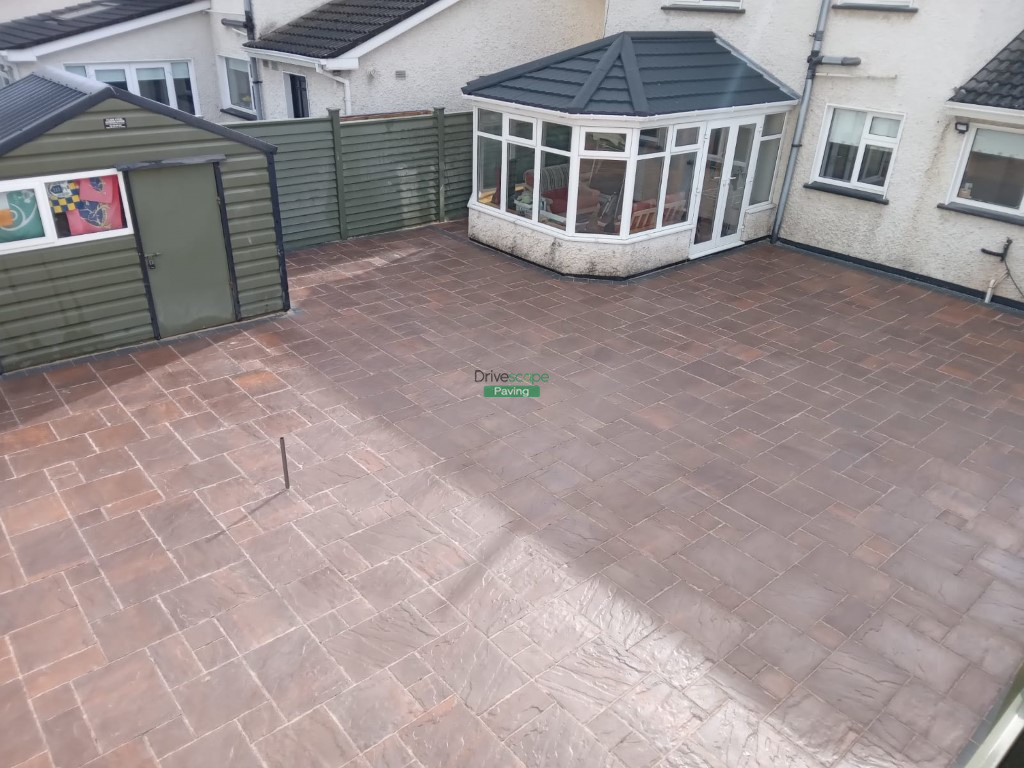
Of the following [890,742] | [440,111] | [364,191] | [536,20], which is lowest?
[890,742]

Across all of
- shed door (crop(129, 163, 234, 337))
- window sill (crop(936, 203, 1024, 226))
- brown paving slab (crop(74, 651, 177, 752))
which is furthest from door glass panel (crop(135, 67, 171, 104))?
window sill (crop(936, 203, 1024, 226))

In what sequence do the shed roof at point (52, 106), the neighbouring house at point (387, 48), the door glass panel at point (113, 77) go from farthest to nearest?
the door glass panel at point (113, 77), the neighbouring house at point (387, 48), the shed roof at point (52, 106)

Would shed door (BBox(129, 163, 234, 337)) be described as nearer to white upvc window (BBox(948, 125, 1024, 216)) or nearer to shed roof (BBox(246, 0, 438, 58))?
shed roof (BBox(246, 0, 438, 58))

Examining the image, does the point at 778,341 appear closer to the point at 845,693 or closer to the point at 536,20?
the point at 845,693

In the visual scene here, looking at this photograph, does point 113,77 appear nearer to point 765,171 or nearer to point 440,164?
point 440,164

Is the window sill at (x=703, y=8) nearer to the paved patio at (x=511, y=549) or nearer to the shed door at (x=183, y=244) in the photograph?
the paved patio at (x=511, y=549)

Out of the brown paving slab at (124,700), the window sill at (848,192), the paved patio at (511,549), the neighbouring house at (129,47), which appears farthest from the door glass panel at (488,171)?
the brown paving slab at (124,700)

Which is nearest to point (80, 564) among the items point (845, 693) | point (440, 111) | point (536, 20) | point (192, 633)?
point (192, 633)
